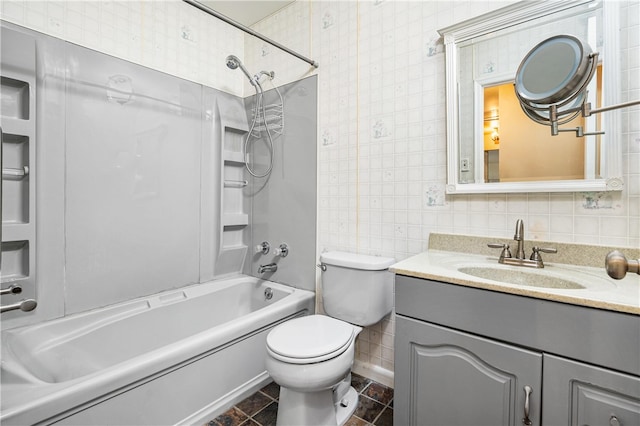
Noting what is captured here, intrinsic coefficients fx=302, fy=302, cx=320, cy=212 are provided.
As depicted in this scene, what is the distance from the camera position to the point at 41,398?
3.24 ft

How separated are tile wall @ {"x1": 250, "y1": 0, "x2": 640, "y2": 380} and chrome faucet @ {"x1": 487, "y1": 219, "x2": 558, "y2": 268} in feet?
0.27

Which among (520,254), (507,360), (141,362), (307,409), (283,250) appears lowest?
(307,409)

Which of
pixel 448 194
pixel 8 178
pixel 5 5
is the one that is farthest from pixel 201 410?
pixel 5 5

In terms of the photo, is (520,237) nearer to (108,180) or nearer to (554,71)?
(554,71)

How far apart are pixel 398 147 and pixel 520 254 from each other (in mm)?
790

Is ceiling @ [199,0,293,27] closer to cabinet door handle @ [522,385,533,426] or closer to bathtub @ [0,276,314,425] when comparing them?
bathtub @ [0,276,314,425]

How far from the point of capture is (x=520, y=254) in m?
1.28

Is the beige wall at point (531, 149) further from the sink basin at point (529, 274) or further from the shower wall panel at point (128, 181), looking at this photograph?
the shower wall panel at point (128, 181)

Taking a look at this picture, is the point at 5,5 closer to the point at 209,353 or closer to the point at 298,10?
the point at 298,10

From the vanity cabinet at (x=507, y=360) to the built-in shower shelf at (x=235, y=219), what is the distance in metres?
1.54

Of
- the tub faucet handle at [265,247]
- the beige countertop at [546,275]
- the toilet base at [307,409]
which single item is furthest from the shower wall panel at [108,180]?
the beige countertop at [546,275]

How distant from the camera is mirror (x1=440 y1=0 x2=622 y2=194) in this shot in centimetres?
116

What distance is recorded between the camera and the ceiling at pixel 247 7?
7.08 ft

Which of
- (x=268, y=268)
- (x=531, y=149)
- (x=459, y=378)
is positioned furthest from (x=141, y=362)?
(x=531, y=149)
